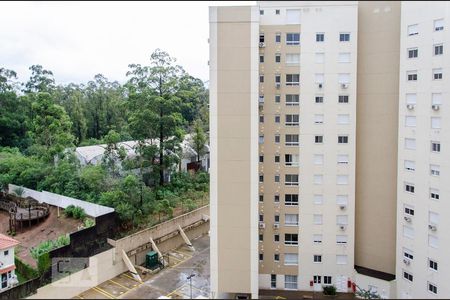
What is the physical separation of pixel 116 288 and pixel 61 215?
6.65m

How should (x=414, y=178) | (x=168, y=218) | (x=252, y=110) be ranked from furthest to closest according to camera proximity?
(x=168, y=218) < (x=414, y=178) < (x=252, y=110)

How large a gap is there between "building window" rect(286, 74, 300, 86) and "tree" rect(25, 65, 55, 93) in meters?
23.8

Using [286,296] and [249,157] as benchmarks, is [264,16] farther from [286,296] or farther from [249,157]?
[286,296]

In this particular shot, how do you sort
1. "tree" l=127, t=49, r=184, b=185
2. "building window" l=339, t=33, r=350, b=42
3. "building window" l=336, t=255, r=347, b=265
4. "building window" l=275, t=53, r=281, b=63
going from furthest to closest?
"tree" l=127, t=49, r=184, b=185, "building window" l=336, t=255, r=347, b=265, "building window" l=275, t=53, r=281, b=63, "building window" l=339, t=33, r=350, b=42

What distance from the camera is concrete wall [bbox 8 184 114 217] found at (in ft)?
62.4

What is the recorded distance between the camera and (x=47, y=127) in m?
24.7

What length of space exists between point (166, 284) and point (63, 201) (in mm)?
8121

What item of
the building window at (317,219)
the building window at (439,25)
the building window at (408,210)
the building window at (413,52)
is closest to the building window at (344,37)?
the building window at (413,52)

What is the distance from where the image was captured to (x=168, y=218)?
20.0 m

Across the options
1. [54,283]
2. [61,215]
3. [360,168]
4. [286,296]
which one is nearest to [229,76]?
[360,168]

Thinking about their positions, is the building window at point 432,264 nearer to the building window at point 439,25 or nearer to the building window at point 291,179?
the building window at point 291,179


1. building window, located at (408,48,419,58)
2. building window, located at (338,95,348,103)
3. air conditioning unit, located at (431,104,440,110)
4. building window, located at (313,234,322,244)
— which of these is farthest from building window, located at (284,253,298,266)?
building window, located at (408,48,419,58)

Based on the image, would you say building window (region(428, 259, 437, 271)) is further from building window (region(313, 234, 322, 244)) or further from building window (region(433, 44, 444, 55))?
building window (region(433, 44, 444, 55))

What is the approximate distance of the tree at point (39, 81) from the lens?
106 feet
